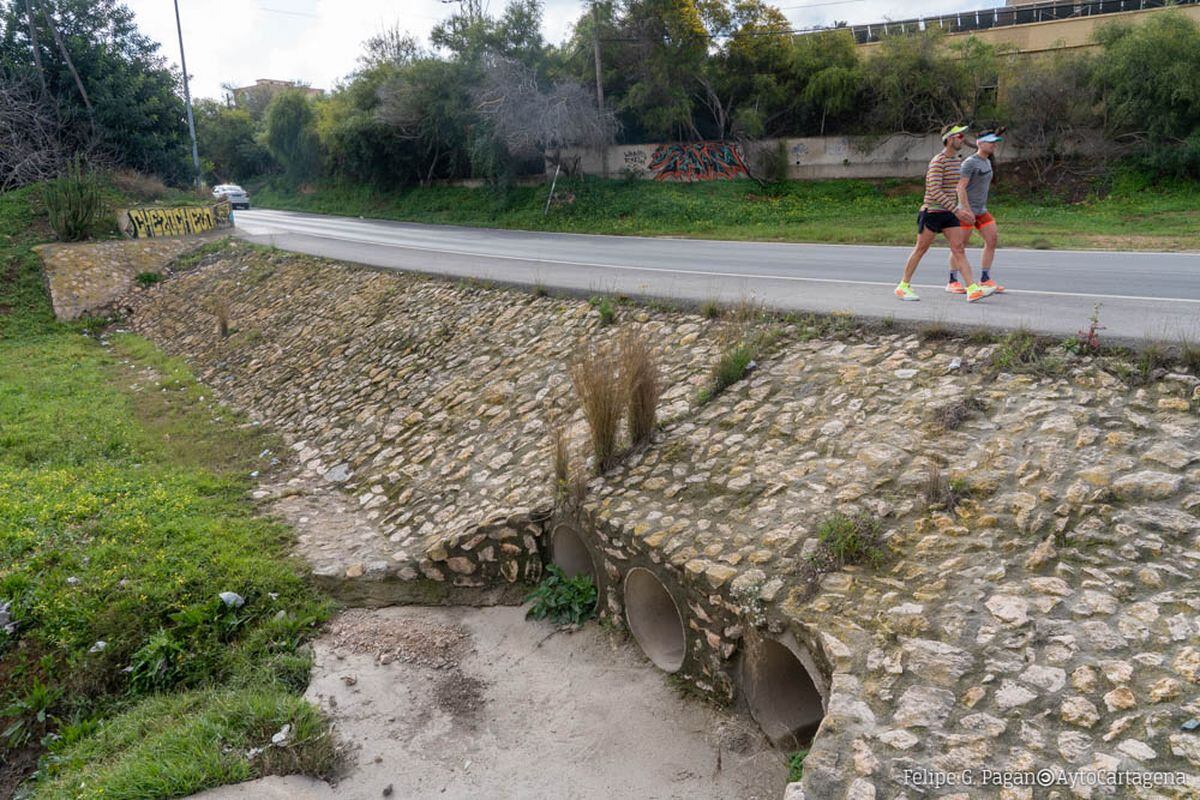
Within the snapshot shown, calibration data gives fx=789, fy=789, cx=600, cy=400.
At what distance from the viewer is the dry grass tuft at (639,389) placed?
681 centimetres

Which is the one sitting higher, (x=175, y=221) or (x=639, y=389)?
(x=175, y=221)

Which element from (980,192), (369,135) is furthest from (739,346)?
(369,135)

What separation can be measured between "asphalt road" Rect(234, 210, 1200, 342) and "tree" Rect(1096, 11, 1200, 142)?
11945 mm

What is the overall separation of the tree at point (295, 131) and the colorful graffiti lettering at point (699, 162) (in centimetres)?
2557

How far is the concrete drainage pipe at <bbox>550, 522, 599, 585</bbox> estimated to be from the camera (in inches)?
261

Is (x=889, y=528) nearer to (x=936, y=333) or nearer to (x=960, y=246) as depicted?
(x=936, y=333)

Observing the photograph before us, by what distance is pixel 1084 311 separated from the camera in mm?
7461

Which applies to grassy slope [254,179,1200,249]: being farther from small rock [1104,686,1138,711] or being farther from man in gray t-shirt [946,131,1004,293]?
small rock [1104,686,1138,711]

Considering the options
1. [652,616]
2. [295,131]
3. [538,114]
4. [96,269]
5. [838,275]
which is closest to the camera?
[652,616]

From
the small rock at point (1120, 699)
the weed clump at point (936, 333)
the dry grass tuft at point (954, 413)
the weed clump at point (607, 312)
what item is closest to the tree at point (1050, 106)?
the weed clump at point (607, 312)

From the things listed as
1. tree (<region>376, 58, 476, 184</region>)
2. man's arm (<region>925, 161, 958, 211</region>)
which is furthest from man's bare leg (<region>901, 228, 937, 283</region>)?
tree (<region>376, 58, 476, 184</region>)

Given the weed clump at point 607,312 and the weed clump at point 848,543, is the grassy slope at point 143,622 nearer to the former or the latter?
the weed clump at point 848,543

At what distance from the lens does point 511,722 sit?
541 centimetres

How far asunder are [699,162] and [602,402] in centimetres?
2337
